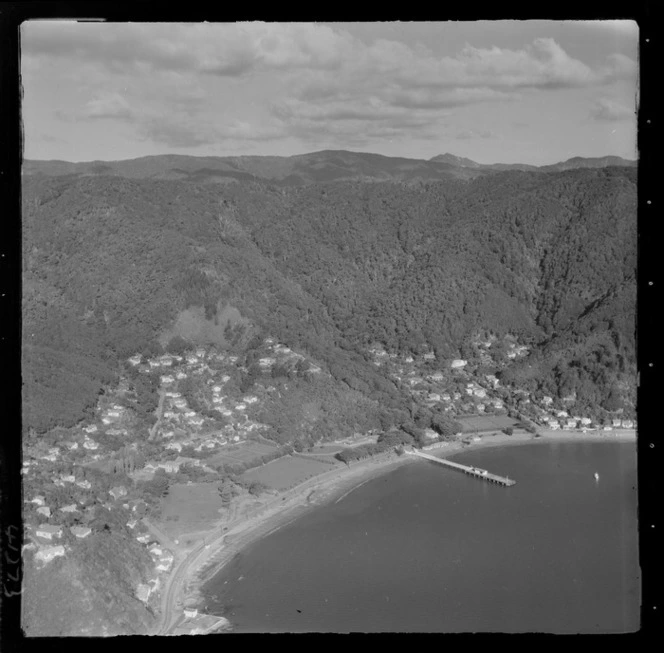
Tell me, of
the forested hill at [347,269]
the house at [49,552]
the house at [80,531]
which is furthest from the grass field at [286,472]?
the house at [49,552]

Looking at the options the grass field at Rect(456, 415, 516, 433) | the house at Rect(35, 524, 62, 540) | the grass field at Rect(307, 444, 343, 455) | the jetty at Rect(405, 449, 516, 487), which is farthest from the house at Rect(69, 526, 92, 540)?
the grass field at Rect(456, 415, 516, 433)

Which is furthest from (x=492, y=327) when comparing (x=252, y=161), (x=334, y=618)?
(x=334, y=618)

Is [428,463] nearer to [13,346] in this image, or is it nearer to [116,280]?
[116,280]

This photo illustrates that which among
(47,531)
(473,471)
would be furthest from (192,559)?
(473,471)

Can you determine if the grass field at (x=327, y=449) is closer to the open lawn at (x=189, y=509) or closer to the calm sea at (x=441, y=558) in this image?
the calm sea at (x=441, y=558)

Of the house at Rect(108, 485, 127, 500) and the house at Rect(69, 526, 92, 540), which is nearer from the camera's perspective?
the house at Rect(69, 526, 92, 540)

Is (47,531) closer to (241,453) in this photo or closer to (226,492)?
(226,492)

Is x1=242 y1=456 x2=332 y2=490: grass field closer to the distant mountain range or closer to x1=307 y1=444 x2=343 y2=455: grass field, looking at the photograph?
x1=307 y1=444 x2=343 y2=455: grass field
